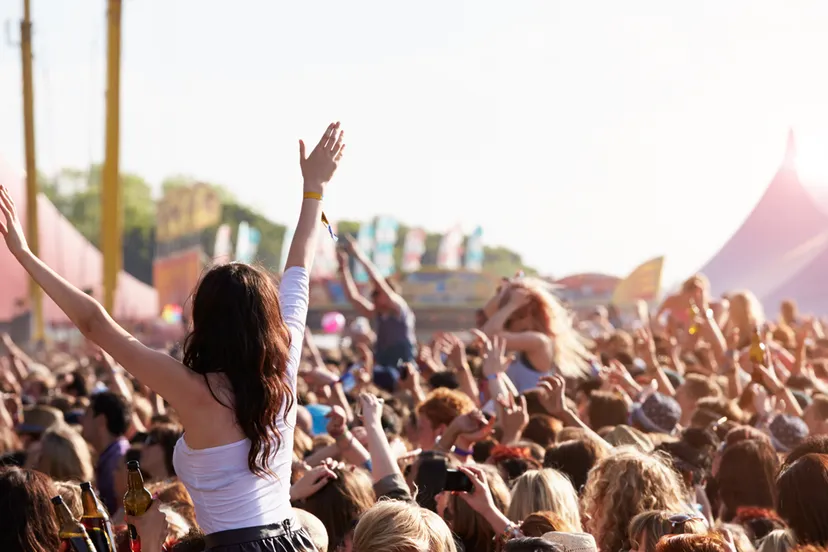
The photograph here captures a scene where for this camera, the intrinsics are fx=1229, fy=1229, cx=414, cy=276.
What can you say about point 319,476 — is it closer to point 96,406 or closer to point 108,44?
point 96,406

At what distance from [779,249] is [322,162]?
94.4 ft

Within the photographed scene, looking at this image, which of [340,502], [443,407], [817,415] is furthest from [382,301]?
[340,502]

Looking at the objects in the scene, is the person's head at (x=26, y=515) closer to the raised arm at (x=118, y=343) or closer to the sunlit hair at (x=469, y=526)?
the raised arm at (x=118, y=343)

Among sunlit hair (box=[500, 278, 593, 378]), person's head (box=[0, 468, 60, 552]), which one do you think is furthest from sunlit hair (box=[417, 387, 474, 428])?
person's head (box=[0, 468, 60, 552])

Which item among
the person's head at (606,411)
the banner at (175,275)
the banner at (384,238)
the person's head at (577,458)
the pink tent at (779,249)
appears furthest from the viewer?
the banner at (384,238)

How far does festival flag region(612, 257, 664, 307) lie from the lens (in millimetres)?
21703

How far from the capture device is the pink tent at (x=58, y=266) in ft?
138

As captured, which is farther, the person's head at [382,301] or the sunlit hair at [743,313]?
the sunlit hair at [743,313]

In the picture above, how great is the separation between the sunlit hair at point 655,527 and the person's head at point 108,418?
407 cm

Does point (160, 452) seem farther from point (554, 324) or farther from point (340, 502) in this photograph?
point (554, 324)

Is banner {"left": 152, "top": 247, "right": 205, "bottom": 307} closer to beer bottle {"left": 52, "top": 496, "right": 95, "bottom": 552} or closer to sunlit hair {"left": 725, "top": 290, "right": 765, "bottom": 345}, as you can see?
sunlit hair {"left": 725, "top": 290, "right": 765, "bottom": 345}

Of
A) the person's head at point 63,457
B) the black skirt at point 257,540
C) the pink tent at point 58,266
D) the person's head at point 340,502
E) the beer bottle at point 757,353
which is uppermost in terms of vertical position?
the black skirt at point 257,540

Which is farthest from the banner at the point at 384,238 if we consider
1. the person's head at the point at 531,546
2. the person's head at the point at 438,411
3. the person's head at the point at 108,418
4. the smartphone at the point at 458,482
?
the person's head at the point at 531,546

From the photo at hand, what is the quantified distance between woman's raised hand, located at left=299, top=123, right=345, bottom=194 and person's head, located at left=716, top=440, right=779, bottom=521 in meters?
2.57
